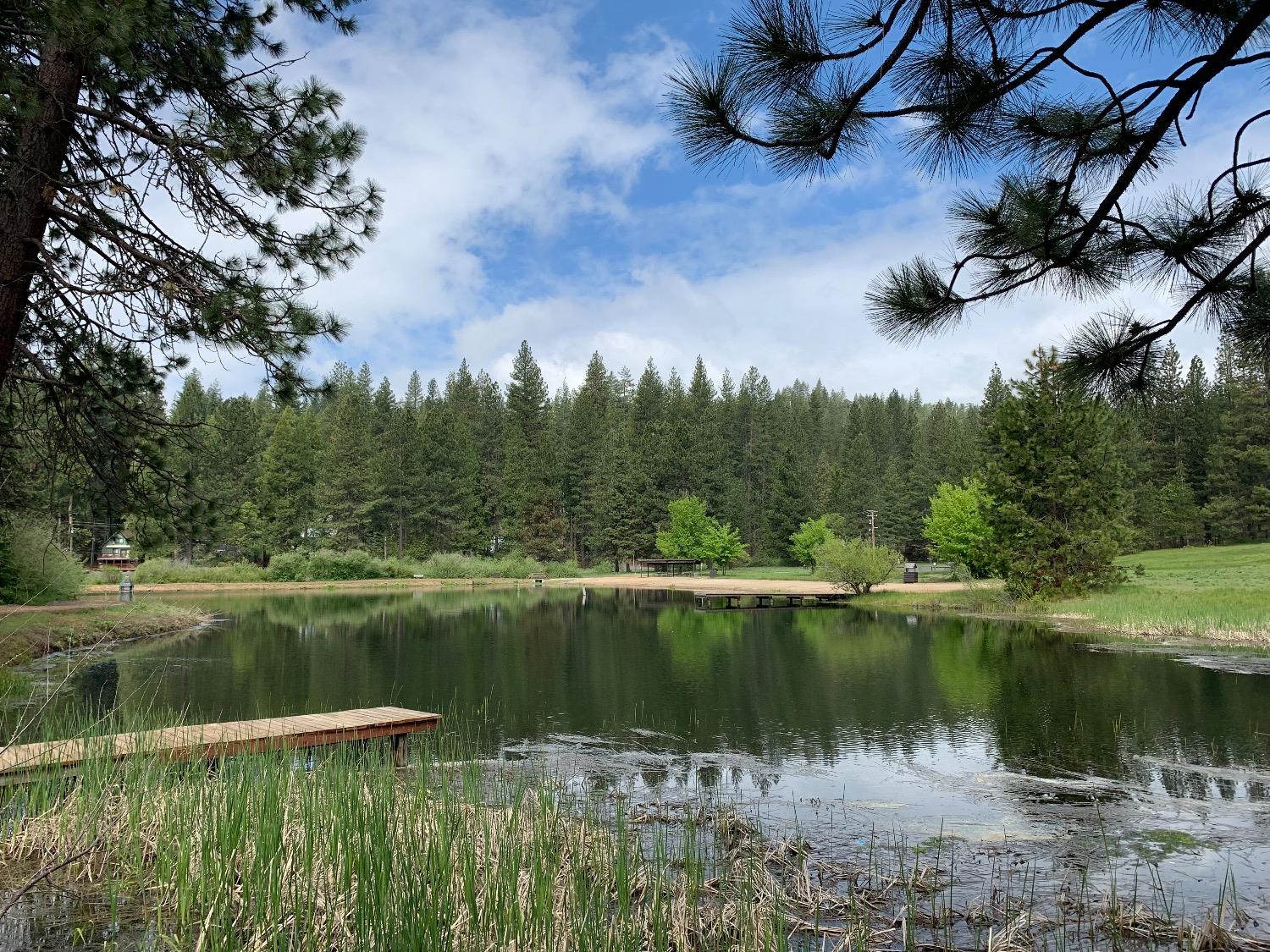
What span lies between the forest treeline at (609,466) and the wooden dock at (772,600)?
2173 cm

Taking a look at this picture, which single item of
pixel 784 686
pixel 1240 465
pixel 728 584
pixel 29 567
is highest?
pixel 1240 465

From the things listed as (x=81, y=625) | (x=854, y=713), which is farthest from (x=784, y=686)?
(x=81, y=625)

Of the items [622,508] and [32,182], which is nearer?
[32,182]

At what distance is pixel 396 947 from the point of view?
2.92 meters

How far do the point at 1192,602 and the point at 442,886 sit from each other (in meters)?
21.8

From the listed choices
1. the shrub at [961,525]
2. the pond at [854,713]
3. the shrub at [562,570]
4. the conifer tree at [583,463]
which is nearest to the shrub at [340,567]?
the shrub at [562,570]

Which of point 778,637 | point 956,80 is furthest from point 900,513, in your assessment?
point 956,80

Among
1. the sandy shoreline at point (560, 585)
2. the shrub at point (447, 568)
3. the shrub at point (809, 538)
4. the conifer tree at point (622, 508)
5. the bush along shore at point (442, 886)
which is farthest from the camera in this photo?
the conifer tree at point (622, 508)

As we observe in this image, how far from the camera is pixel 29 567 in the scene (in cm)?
1689

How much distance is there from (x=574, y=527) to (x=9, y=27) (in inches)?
2151

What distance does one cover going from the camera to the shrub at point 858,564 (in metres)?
31.3

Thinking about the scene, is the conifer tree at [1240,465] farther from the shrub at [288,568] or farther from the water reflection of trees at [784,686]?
the shrub at [288,568]

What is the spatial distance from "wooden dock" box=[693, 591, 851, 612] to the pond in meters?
7.42

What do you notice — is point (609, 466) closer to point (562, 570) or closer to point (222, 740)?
point (562, 570)
